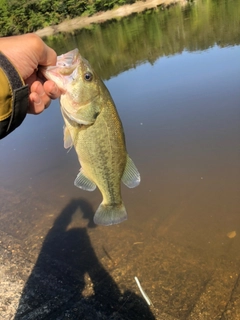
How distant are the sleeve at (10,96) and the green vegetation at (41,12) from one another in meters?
59.8

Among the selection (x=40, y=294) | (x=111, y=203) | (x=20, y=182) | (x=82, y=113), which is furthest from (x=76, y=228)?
(x=82, y=113)

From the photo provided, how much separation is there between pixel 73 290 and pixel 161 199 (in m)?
2.47

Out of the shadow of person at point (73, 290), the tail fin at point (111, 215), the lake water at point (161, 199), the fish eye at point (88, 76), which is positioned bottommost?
the lake water at point (161, 199)

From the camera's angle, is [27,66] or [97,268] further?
[97,268]

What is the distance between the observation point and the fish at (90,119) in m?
2.63

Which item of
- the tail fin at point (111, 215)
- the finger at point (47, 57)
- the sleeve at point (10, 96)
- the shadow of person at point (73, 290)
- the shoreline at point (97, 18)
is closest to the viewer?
the sleeve at point (10, 96)

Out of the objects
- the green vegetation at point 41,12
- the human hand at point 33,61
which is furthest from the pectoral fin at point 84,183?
the green vegetation at point 41,12

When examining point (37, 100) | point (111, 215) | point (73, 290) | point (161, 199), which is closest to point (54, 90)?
point (37, 100)

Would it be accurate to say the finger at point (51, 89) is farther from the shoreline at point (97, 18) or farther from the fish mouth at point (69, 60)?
the shoreline at point (97, 18)

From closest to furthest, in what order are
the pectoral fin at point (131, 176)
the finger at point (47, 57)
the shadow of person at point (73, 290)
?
the finger at point (47, 57) < the pectoral fin at point (131, 176) < the shadow of person at point (73, 290)

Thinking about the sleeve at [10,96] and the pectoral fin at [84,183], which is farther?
the pectoral fin at [84,183]

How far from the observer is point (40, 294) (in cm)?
511

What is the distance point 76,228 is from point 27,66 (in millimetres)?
4759

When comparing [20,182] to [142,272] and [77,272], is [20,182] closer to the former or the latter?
[77,272]
